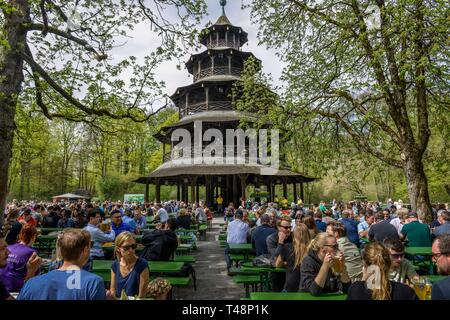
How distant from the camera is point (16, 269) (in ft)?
13.3

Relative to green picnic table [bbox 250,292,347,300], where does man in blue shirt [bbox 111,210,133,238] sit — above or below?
above

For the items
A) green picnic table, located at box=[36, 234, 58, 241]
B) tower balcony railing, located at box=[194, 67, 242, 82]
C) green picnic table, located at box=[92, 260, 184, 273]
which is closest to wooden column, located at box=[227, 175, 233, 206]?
tower balcony railing, located at box=[194, 67, 242, 82]

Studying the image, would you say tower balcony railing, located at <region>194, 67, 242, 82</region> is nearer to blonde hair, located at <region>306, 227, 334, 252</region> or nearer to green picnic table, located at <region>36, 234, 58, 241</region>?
green picnic table, located at <region>36, 234, 58, 241</region>

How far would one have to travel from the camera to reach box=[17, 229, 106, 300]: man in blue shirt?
7.39ft

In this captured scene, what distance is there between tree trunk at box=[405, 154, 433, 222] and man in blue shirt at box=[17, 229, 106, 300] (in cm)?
1127

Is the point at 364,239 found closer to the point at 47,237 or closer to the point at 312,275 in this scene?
the point at 312,275

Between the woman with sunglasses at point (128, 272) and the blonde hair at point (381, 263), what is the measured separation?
2428 mm

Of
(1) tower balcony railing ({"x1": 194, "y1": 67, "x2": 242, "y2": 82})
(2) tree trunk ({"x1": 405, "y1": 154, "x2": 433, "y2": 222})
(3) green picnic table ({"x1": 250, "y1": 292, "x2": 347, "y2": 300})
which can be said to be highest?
(1) tower balcony railing ({"x1": 194, "y1": 67, "x2": 242, "y2": 82})

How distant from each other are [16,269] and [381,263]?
4.32 m

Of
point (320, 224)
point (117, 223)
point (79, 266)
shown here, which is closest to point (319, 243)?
point (79, 266)

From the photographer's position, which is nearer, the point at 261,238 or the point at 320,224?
the point at 261,238

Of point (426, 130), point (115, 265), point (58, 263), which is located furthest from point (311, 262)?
point (426, 130)

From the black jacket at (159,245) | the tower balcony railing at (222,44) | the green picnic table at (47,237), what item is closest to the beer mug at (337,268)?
the black jacket at (159,245)

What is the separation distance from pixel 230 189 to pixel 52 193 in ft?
96.4
